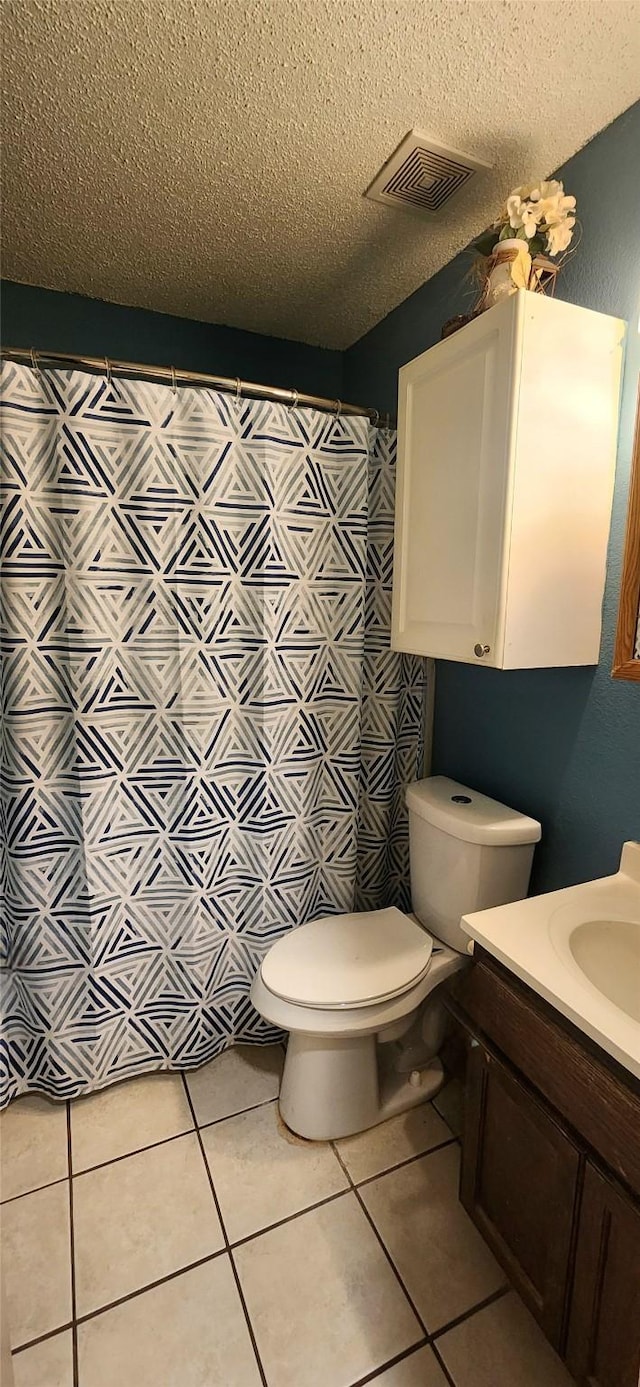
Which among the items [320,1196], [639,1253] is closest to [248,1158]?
[320,1196]

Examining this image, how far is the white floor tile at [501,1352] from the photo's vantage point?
3.23ft

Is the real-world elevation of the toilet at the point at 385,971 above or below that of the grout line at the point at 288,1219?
above

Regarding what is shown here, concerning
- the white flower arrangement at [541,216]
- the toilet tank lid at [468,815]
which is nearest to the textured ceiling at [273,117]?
the white flower arrangement at [541,216]

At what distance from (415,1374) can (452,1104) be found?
0.56m

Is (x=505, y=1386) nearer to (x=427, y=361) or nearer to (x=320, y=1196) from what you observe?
(x=320, y=1196)

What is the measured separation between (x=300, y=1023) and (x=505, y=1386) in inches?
25.6

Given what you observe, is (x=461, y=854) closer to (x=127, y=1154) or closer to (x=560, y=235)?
(x=127, y=1154)

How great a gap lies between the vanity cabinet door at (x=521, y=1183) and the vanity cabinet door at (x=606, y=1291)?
2cm

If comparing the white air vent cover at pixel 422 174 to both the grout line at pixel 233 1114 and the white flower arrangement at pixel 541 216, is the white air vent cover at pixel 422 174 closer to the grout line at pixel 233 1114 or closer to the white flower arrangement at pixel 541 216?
the white flower arrangement at pixel 541 216

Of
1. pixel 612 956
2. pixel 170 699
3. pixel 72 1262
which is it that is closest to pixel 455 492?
pixel 170 699

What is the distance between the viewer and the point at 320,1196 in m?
1.28

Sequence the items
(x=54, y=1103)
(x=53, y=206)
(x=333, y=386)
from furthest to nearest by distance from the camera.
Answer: (x=333, y=386) → (x=54, y=1103) → (x=53, y=206)

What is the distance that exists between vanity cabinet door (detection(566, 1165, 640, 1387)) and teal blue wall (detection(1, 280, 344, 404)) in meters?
2.25

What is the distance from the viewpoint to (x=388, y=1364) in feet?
3.30
